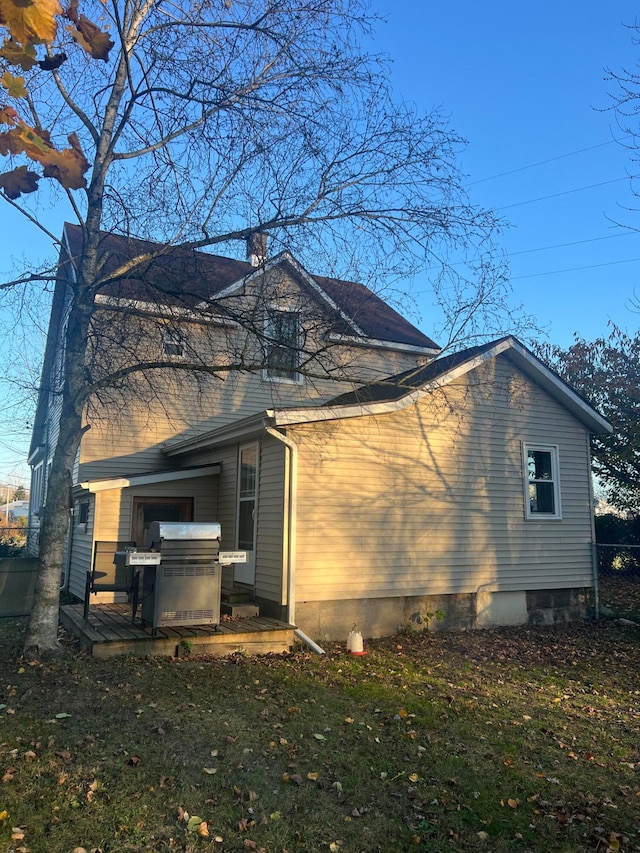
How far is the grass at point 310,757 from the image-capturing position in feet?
12.1

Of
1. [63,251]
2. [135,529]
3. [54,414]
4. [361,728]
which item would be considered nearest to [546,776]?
[361,728]

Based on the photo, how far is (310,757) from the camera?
484 cm

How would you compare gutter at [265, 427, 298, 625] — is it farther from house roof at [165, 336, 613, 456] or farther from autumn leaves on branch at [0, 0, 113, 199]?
autumn leaves on branch at [0, 0, 113, 199]

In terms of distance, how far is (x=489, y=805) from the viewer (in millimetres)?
4180

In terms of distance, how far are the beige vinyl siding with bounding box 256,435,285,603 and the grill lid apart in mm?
1222

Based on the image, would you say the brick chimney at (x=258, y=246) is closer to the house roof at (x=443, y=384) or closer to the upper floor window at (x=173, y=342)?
the upper floor window at (x=173, y=342)

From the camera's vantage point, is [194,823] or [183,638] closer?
[194,823]

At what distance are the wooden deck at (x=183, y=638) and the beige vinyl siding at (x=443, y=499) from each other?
0.96 meters

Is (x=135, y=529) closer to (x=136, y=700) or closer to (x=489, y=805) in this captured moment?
(x=136, y=700)

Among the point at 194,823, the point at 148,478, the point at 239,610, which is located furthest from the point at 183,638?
the point at 148,478

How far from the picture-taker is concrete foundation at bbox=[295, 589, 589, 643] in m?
9.32

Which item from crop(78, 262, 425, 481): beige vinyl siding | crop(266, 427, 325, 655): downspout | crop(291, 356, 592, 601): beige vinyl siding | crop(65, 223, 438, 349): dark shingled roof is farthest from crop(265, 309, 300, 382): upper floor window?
crop(78, 262, 425, 481): beige vinyl siding

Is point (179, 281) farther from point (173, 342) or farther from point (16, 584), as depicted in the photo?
point (16, 584)

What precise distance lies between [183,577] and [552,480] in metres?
7.60
